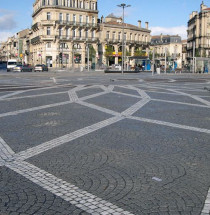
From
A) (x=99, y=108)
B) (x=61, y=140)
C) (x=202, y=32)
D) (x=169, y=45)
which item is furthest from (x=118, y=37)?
(x=61, y=140)

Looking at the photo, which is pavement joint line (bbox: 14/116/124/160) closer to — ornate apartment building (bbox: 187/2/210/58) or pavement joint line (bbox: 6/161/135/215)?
pavement joint line (bbox: 6/161/135/215)

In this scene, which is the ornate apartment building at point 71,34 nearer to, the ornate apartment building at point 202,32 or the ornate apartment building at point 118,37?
the ornate apartment building at point 118,37

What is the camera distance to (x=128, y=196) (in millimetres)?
4379

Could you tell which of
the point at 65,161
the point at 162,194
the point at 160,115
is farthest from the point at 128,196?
the point at 160,115

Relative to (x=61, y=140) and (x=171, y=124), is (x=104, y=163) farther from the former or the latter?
(x=171, y=124)

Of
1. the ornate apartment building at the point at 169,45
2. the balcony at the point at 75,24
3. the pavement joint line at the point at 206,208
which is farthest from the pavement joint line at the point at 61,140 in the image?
the ornate apartment building at the point at 169,45

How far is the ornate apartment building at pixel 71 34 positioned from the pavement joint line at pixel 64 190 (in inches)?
2735

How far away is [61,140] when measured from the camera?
729 cm

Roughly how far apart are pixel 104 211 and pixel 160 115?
23.1 ft

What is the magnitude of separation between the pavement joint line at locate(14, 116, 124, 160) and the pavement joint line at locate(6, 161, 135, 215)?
53 cm

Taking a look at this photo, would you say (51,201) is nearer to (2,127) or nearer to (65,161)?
(65,161)

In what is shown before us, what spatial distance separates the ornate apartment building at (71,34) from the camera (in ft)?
261

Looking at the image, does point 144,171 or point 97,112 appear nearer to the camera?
point 144,171

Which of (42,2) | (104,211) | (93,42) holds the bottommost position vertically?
(104,211)
